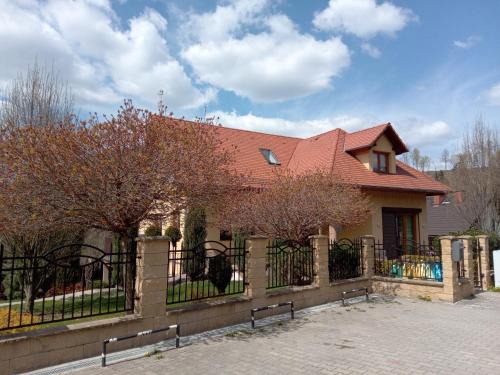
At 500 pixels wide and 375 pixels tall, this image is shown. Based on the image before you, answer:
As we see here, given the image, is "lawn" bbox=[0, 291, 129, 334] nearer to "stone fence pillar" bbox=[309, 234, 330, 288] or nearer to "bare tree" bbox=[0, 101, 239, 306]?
"bare tree" bbox=[0, 101, 239, 306]

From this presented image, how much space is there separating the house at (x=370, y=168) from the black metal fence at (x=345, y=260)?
4760 millimetres

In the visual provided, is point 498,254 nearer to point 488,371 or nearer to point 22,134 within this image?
point 488,371

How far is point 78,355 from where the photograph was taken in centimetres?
534

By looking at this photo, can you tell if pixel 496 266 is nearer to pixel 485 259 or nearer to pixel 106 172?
pixel 485 259

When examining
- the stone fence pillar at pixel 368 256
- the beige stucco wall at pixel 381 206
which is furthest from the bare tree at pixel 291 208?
the beige stucco wall at pixel 381 206

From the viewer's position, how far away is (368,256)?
11.3 m

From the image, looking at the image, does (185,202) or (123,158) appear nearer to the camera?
(123,158)

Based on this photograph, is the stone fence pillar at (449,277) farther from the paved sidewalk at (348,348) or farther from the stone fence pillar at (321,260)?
the stone fence pillar at (321,260)

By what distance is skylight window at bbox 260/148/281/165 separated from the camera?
63.7 ft

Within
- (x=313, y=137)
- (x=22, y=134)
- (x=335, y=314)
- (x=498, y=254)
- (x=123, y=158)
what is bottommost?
(x=335, y=314)

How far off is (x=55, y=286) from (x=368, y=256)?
8964mm

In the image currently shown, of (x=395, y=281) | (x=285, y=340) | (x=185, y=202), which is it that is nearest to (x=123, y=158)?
(x=185, y=202)

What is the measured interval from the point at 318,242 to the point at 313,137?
13.5m

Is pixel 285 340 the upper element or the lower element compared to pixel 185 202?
lower
